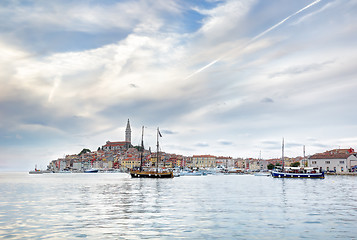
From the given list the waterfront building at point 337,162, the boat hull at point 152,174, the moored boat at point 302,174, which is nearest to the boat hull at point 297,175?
the moored boat at point 302,174

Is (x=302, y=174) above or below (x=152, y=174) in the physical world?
below

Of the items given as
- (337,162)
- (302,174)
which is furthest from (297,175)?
(337,162)

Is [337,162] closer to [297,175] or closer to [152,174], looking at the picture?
[297,175]

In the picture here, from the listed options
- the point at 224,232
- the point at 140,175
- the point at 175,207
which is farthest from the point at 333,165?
the point at 224,232

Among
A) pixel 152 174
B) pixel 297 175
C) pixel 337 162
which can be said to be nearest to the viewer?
pixel 152 174

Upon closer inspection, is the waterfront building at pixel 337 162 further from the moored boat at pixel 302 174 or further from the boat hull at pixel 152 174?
the boat hull at pixel 152 174

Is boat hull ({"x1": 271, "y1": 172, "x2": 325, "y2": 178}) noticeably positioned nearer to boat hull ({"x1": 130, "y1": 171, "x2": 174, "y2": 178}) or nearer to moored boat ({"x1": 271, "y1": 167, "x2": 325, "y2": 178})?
moored boat ({"x1": 271, "y1": 167, "x2": 325, "y2": 178})

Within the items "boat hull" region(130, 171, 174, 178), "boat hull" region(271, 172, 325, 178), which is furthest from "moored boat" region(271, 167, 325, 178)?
"boat hull" region(130, 171, 174, 178)

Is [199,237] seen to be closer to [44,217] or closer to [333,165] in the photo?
[44,217]

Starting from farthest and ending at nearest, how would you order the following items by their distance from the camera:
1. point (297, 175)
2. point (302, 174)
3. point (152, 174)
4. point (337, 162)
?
point (337, 162) → point (297, 175) → point (302, 174) → point (152, 174)

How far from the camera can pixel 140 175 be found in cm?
12800

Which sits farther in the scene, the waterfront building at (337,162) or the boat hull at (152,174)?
the waterfront building at (337,162)

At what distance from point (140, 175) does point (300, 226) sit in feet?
345

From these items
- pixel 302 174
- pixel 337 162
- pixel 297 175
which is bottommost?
pixel 297 175
